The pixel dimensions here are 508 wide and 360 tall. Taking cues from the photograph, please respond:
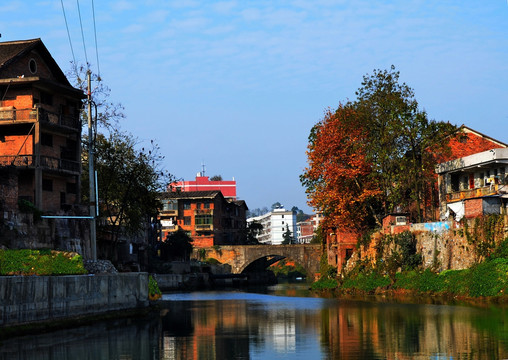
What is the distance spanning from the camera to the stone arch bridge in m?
121

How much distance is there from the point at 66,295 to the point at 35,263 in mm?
1943

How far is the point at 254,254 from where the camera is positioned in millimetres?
126375

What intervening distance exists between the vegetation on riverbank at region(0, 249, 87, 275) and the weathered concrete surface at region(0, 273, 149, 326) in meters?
0.89

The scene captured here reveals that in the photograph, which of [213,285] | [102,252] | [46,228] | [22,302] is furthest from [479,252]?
[213,285]

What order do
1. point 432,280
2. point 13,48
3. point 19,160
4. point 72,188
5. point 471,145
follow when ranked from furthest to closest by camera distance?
point 471,145 < point 72,188 < point 13,48 < point 432,280 < point 19,160

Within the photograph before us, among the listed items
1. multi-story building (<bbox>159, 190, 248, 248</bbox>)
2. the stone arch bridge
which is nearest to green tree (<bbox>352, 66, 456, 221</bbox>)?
the stone arch bridge

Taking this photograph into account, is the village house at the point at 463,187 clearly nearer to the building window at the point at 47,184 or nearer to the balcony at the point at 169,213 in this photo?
the building window at the point at 47,184

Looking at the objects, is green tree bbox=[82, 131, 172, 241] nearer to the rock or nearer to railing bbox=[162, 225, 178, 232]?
the rock

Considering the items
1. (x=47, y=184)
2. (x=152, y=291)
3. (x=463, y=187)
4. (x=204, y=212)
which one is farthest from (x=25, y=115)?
(x=204, y=212)

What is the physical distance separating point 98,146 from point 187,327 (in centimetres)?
2991

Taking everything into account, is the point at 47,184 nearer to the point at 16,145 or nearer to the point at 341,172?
the point at 16,145

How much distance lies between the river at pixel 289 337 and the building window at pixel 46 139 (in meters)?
22.5

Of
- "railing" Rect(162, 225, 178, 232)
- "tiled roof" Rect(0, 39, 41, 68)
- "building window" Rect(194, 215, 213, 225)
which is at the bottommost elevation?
"railing" Rect(162, 225, 178, 232)

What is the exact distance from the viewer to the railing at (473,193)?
56991 mm
